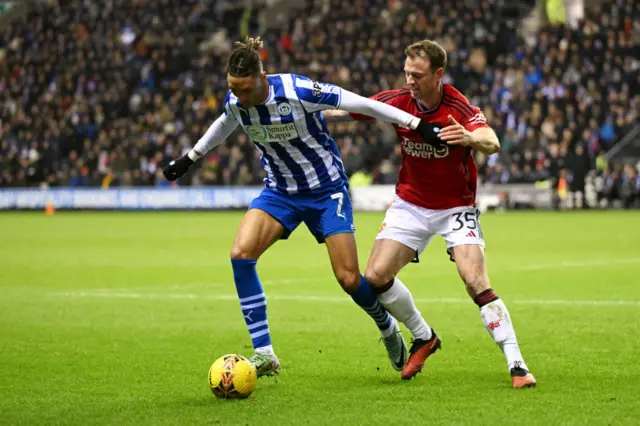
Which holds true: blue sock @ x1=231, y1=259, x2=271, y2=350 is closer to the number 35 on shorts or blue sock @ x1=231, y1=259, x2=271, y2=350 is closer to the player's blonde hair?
the number 35 on shorts

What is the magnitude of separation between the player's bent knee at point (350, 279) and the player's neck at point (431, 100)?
118cm

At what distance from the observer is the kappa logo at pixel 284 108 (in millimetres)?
6910

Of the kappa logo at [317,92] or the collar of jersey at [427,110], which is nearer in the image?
the kappa logo at [317,92]

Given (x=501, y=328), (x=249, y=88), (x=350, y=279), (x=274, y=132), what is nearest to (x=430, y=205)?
(x=350, y=279)

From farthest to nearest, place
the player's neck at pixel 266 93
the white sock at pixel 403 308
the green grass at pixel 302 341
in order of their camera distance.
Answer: the white sock at pixel 403 308 → the player's neck at pixel 266 93 → the green grass at pixel 302 341

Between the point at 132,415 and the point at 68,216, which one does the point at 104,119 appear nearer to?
the point at 68,216

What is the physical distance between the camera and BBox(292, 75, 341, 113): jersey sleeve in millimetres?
6852

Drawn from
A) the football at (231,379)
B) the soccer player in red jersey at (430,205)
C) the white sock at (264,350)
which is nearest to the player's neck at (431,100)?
the soccer player in red jersey at (430,205)

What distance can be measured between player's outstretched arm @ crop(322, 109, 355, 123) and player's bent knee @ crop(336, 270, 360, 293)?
1103 mm

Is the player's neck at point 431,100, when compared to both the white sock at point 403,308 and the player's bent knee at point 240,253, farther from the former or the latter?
the player's bent knee at point 240,253

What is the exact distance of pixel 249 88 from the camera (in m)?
6.73

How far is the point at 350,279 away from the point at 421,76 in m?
1.37

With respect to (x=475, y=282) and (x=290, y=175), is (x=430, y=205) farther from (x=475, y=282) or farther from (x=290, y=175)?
(x=290, y=175)

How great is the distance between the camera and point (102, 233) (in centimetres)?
2369
